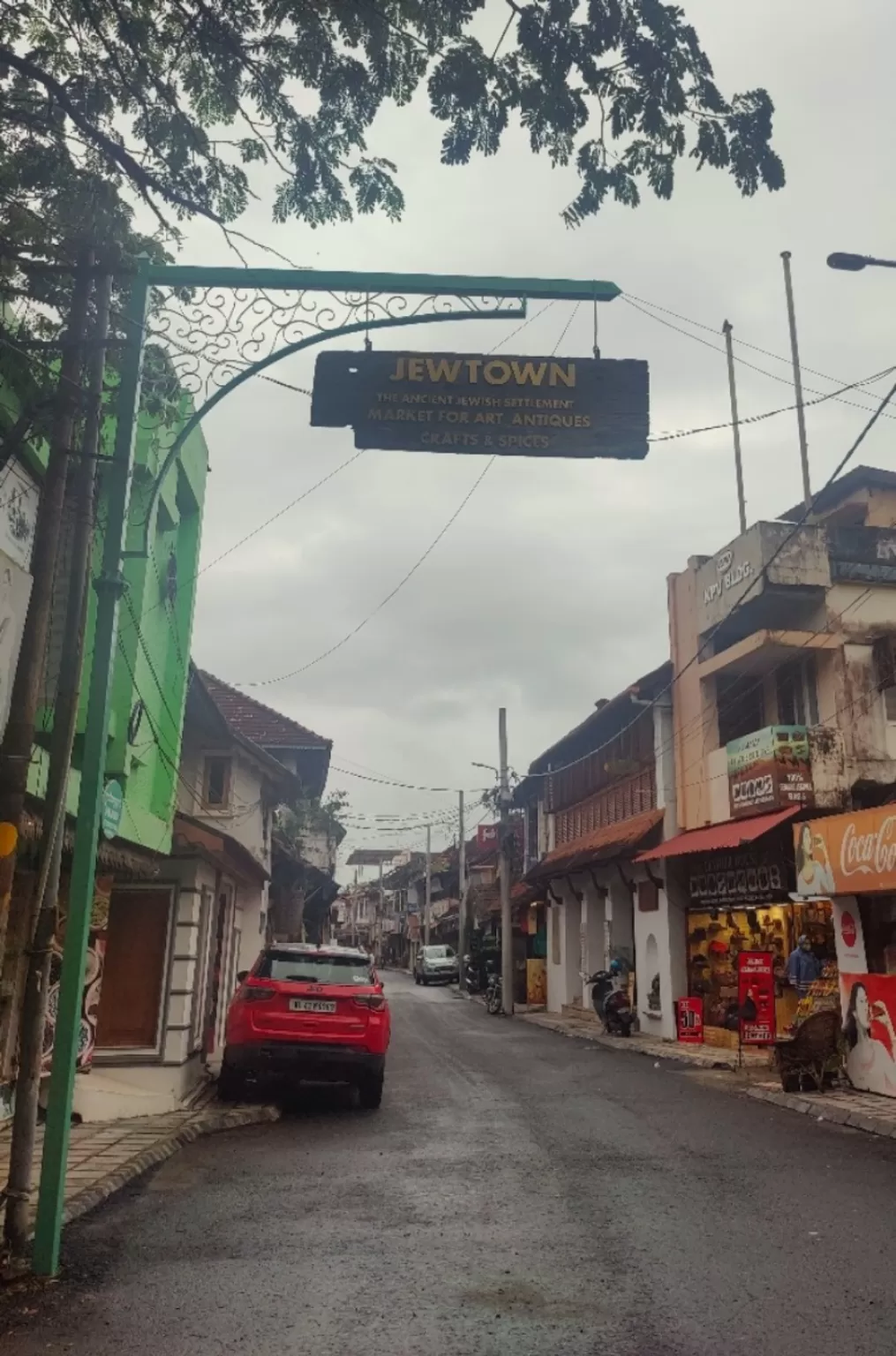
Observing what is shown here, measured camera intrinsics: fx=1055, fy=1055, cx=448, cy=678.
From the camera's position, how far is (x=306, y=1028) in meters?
11.2

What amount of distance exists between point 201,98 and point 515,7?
2.39m

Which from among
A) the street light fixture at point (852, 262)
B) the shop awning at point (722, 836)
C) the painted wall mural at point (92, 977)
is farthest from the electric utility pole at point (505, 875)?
the street light fixture at point (852, 262)

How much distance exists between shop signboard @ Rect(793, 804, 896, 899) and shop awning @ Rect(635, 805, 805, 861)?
8.91ft

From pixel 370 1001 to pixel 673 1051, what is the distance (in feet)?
31.8

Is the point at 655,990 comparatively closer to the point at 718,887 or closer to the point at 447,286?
the point at 718,887

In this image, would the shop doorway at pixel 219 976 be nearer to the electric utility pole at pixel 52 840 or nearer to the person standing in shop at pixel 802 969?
the person standing in shop at pixel 802 969

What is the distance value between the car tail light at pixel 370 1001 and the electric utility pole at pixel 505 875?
2028 cm

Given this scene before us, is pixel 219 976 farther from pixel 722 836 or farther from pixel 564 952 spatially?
pixel 564 952

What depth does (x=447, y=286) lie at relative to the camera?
659 centimetres

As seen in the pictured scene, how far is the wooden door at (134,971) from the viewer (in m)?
11.7

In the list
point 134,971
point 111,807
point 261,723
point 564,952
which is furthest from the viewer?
point 564,952

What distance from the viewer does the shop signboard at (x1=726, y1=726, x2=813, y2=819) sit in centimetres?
1852

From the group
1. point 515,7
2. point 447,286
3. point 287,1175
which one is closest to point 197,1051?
point 287,1175

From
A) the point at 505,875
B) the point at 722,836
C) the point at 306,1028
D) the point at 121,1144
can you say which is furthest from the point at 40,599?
the point at 505,875
